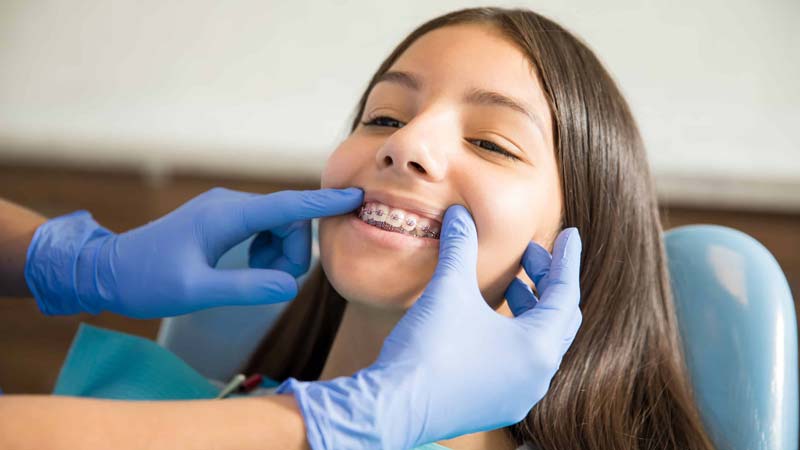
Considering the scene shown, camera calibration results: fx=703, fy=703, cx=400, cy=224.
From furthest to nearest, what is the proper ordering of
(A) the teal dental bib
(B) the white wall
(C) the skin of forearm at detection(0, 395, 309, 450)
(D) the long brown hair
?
1. (B) the white wall
2. (A) the teal dental bib
3. (D) the long brown hair
4. (C) the skin of forearm at detection(0, 395, 309, 450)

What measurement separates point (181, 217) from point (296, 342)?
0.44 metres

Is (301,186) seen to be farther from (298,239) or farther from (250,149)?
(298,239)

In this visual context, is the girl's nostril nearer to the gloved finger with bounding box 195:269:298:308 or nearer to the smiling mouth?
the smiling mouth

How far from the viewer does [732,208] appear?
191cm

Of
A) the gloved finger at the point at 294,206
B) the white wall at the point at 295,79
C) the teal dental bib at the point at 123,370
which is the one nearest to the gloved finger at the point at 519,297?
the gloved finger at the point at 294,206

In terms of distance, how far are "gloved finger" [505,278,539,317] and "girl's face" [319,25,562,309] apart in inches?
0.6

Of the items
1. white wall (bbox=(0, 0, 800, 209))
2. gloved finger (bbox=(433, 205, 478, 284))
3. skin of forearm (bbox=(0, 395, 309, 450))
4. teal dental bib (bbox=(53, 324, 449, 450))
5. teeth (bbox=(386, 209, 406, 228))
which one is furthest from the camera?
white wall (bbox=(0, 0, 800, 209))

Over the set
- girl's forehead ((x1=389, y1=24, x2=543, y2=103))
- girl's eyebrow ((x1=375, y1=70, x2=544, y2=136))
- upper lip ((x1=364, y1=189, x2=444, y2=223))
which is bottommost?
upper lip ((x1=364, y1=189, x2=444, y2=223))

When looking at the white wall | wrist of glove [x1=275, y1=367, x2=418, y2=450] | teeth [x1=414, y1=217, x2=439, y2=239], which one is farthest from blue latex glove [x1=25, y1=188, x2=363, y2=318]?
the white wall

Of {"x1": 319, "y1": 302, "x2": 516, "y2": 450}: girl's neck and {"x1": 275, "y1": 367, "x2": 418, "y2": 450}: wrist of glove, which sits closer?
{"x1": 275, "y1": 367, "x2": 418, "y2": 450}: wrist of glove

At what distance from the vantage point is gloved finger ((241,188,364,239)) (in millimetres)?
1013

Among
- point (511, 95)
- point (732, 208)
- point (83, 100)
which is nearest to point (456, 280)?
point (511, 95)

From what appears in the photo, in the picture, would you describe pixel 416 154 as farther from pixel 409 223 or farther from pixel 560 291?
pixel 560 291

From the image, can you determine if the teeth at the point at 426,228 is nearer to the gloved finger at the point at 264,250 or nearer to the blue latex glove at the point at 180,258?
the blue latex glove at the point at 180,258
